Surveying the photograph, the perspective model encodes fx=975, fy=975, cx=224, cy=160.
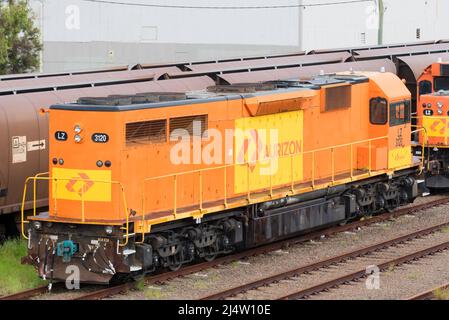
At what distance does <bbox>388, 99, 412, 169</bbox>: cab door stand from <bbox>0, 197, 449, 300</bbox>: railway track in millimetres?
1401

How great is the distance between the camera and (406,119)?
2214 centimetres

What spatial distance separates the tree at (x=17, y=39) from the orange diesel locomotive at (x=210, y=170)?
18440mm

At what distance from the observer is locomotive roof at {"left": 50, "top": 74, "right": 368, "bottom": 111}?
15648mm

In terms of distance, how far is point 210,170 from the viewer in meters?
17.5

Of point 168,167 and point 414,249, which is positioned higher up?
point 168,167

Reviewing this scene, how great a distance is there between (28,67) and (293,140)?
2181 centimetres

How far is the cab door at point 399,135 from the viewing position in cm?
2159

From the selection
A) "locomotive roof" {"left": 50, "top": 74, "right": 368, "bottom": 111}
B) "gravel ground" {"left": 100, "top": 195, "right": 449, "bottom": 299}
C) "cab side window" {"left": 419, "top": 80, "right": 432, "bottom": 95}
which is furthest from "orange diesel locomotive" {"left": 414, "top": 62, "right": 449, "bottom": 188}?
"locomotive roof" {"left": 50, "top": 74, "right": 368, "bottom": 111}

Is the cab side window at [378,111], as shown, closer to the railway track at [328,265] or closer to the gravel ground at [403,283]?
the railway track at [328,265]

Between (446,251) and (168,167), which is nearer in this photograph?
(168,167)

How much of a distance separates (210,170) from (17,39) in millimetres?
22380

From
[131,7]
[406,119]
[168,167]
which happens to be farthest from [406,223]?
[131,7]

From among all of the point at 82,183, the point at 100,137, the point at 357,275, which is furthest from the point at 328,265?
the point at 100,137
